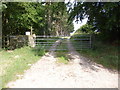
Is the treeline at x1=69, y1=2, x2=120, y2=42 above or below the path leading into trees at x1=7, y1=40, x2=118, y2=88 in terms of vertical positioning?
above

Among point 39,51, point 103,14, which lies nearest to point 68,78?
point 39,51

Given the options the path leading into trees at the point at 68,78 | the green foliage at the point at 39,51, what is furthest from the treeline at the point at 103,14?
the green foliage at the point at 39,51

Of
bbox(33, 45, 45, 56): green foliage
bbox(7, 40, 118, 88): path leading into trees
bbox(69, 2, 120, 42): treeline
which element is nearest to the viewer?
bbox(7, 40, 118, 88): path leading into trees

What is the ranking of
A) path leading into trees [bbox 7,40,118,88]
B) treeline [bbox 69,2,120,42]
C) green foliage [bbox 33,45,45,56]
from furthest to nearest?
green foliage [bbox 33,45,45,56]
treeline [bbox 69,2,120,42]
path leading into trees [bbox 7,40,118,88]

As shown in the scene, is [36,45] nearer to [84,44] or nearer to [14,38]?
[14,38]

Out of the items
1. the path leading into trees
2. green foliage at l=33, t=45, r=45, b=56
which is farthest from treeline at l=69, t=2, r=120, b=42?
green foliage at l=33, t=45, r=45, b=56

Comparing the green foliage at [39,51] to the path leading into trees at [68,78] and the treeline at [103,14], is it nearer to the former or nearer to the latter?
the path leading into trees at [68,78]

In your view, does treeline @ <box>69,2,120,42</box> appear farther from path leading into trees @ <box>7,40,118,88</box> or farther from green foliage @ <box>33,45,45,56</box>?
green foliage @ <box>33,45,45,56</box>

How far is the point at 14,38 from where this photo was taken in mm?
9203

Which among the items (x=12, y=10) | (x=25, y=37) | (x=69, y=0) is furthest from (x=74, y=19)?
(x=12, y=10)

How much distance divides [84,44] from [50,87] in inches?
235

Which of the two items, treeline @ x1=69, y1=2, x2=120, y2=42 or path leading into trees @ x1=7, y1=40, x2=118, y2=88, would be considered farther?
treeline @ x1=69, y1=2, x2=120, y2=42

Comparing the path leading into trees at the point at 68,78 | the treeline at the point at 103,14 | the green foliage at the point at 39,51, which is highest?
the treeline at the point at 103,14

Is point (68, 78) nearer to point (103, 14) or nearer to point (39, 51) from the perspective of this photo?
point (39, 51)
